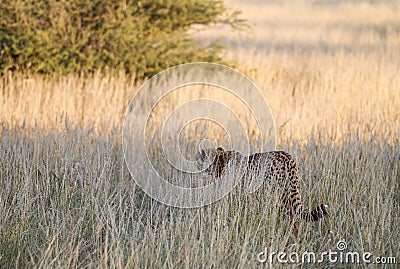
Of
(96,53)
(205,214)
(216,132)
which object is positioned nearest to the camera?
(205,214)

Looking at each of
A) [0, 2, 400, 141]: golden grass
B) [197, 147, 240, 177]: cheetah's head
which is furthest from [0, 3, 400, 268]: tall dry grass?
[197, 147, 240, 177]: cheetah's head

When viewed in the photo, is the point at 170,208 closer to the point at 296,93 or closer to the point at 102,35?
the point at 296,93

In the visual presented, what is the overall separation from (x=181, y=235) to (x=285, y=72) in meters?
6.44

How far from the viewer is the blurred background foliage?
877 centimetres

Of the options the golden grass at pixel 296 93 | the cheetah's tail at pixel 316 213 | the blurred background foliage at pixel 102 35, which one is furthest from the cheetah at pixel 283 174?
the blurred background foliage at pixel 102 35

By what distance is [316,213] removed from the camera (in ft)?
12.7

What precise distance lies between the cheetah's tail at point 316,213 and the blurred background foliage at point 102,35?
559cm

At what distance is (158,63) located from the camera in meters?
9.61

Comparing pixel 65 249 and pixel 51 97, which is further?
pixel 51 97

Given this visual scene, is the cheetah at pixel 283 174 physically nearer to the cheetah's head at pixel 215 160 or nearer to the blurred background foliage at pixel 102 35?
the cheetah's head at pixel 215 160

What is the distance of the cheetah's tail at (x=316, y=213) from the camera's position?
3777mm

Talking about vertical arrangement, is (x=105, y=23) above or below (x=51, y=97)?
above

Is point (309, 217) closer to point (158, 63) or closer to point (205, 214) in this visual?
point (205, 214)

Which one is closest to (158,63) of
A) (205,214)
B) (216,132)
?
(216,132)
